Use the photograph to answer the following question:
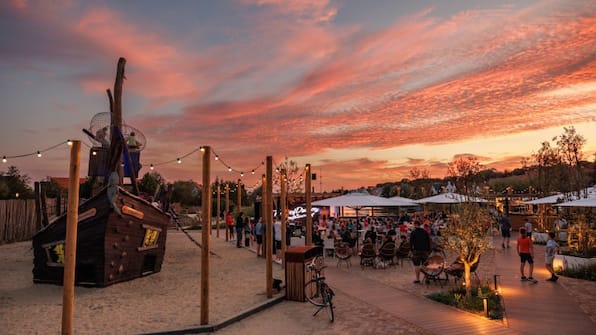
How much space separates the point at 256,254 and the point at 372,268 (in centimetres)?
583

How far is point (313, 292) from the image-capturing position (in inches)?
354

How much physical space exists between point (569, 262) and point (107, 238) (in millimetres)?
12284

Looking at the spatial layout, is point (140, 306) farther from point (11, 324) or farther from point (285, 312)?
point (285, 312)

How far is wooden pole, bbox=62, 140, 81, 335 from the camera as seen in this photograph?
5.49 m

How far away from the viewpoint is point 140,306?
839 centimetres

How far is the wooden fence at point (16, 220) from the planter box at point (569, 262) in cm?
2336

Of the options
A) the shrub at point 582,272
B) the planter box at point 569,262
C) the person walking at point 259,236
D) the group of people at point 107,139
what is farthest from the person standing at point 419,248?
the group of people at point 107,139

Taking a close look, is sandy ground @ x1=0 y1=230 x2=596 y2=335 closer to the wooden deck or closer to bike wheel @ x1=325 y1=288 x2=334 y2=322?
bike wheel @ x1=325 y1=288 x2=334 y2=322

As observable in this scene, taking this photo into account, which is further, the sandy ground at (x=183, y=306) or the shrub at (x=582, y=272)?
the shrub at (x=582, y=272)

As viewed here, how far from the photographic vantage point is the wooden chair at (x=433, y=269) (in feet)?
32.6

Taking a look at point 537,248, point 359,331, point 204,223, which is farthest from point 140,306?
point 537,248

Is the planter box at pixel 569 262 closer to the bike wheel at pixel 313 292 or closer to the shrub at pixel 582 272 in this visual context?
the shrub at pixel 582 272

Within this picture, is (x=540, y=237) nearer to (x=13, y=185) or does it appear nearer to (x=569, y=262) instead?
(x=569, y=262)

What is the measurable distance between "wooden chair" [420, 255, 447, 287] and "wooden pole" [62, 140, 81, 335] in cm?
757
